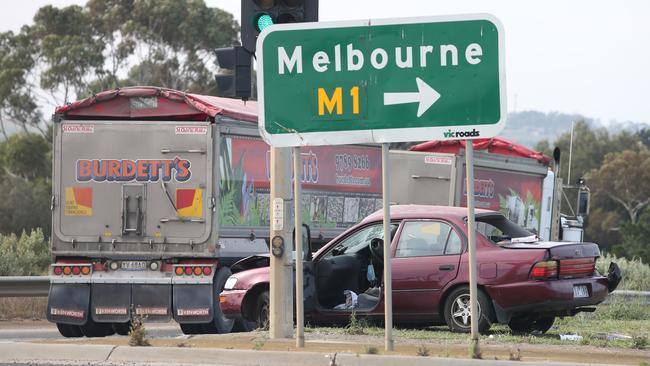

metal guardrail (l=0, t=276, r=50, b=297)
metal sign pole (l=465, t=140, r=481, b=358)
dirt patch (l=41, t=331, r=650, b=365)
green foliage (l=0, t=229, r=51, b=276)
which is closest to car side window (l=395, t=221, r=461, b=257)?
dirt patch (l=41, t=331, r=650, b=365)

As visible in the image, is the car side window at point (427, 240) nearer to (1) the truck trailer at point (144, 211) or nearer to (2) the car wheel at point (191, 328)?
(1) the truck trailer at point (144, 211)

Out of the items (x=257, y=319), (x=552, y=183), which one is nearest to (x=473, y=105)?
(x=257, y=319)

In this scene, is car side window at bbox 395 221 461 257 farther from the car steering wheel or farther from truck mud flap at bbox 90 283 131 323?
truck mud flap at bbox 90 283 131 323

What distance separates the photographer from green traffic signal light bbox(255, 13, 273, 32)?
37.2ft

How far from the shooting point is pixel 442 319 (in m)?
13.6

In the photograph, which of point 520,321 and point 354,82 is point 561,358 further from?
point 520,321

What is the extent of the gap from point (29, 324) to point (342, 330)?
27.1 feet

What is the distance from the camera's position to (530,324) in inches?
558

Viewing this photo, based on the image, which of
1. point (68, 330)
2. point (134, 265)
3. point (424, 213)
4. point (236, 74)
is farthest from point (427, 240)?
point (68, 330)

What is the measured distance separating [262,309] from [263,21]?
424 cm

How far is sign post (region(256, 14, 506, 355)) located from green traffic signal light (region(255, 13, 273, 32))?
2.05 feet

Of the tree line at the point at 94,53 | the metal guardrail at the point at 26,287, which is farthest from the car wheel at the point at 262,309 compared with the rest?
the tree line at the point at 94,53

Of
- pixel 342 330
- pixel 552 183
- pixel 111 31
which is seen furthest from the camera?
pixel 111 31

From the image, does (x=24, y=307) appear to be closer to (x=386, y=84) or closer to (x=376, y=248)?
(x=376, y=248)
